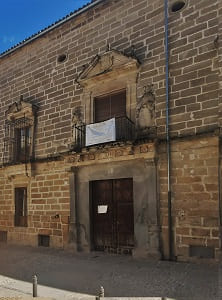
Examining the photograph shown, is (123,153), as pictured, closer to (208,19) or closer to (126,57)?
(126,57)

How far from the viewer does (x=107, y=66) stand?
9.09 m

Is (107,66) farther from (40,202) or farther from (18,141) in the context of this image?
(40,202)

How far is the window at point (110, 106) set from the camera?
352 inches

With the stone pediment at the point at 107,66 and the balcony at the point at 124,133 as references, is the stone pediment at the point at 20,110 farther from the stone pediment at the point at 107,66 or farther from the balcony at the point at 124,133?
the balcony at the point at 124,133

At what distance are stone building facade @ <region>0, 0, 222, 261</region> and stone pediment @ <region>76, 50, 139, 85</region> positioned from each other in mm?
32

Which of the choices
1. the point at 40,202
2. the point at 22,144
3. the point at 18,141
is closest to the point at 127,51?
the point at 22,144

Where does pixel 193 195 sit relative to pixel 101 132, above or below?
below

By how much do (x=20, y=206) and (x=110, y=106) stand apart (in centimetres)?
525

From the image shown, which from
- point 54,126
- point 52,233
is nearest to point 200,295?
point 52,233

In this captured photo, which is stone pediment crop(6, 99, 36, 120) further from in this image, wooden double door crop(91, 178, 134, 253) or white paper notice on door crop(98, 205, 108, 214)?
white paper notice on door crop(98, 205, 108, 214)

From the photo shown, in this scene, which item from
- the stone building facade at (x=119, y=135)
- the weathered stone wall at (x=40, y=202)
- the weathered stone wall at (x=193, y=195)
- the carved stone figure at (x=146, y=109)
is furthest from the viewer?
the weathered stone wall at (x=40, y=202)

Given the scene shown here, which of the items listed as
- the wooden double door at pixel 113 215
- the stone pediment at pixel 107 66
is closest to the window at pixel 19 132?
the stone pediment at pixel 107 66

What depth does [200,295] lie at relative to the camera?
15.7 feet

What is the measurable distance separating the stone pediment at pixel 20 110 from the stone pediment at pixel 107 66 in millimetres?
2379
